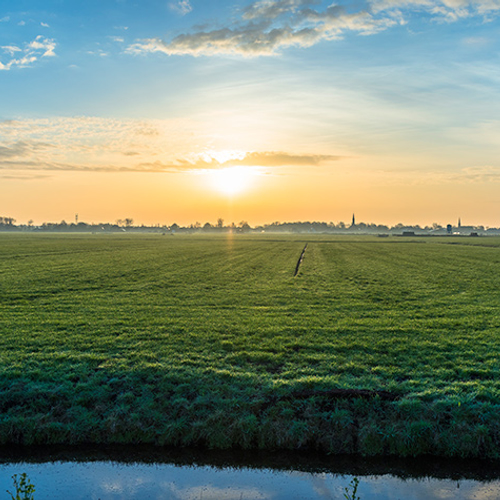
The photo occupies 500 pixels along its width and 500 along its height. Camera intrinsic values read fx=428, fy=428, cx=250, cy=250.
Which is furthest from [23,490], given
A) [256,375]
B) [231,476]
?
[256,375]

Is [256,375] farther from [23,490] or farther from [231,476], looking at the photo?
[23,490]

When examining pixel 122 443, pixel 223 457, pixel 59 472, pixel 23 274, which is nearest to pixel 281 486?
pixel 223 457

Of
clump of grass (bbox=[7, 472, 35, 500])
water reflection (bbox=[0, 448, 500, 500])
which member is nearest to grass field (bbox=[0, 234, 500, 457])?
water reflection (bbox=[0, 448, 500, 500])

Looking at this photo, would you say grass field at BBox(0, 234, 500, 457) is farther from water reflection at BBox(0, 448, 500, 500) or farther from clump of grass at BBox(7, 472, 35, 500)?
clump of grass at BBox(7, 472, 35, 500)

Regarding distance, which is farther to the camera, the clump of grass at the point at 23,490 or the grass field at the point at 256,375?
the grass field at the point at 256,375

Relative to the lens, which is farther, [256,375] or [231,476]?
[256,375]

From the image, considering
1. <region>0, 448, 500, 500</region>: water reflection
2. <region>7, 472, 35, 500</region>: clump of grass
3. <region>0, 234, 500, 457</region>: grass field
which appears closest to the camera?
<region>7, 472, 35, 500</region>: clump of grass

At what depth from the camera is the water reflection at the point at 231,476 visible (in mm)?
9852

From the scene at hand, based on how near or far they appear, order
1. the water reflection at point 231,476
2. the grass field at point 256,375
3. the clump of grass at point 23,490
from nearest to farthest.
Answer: the clump of grass at point 23,490 < the water reflection at point 231,476 < the grass field at point 256,375

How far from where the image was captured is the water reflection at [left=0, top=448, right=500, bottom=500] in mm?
9852

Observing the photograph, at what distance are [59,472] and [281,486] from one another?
547 centimetres

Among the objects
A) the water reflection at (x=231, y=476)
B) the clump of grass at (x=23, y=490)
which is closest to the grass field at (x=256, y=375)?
the water reflection at (x=231, y=476)

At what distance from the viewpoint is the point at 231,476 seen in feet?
34.4

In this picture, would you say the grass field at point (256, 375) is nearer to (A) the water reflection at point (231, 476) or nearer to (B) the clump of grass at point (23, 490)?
(A) the water reflection at point (231, 476)
